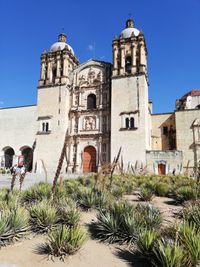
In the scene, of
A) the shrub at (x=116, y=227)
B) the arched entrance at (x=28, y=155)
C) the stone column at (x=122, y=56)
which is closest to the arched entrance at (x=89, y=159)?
the arched entrance at (x=28, y=155)

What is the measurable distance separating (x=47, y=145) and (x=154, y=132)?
40.7 ft

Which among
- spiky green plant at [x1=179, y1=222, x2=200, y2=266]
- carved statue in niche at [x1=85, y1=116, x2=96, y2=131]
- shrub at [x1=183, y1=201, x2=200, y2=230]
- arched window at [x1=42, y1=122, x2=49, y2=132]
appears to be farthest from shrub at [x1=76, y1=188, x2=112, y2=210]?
arched window at [x1=42, y1=122, x2=49, y2=132]

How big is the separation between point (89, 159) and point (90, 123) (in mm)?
4095

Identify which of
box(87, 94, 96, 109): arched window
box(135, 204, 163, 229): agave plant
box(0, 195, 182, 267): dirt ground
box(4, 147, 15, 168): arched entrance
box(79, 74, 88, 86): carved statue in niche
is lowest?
box(0, 195, 182, 267): dirt ground

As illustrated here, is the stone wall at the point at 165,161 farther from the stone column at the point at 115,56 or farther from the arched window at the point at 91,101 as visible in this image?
the stone column at the point at 115,56

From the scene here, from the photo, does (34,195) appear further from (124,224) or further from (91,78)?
(91,78)

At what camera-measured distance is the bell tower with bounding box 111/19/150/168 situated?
75.4 ft

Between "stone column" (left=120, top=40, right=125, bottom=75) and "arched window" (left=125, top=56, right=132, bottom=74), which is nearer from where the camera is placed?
"stone column" (left=120, top=40, right=125, bottom=75)

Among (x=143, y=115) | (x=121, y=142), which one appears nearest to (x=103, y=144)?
(x=121, y=142)

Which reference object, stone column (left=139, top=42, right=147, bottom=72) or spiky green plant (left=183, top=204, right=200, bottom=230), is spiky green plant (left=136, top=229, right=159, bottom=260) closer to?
spiky green plant (left=183, top=204, right=200, bottom=230)

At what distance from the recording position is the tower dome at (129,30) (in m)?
27.8

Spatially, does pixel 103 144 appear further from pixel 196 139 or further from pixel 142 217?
pixel 142 217

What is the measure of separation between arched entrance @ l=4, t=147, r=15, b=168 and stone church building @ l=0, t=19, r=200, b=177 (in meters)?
0.20

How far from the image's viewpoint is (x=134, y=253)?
13.7 ft
